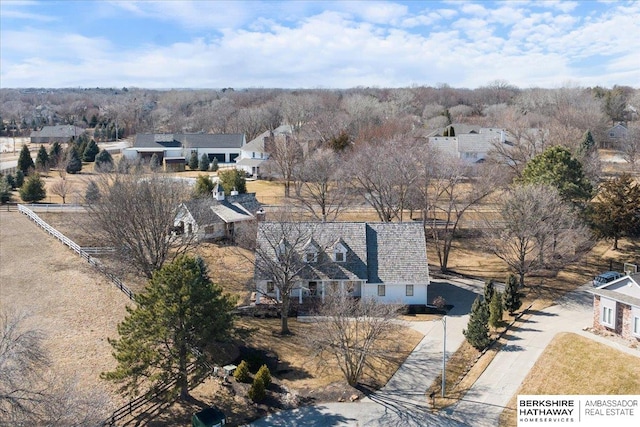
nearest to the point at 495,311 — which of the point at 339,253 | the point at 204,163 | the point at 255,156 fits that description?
the point at 339,253

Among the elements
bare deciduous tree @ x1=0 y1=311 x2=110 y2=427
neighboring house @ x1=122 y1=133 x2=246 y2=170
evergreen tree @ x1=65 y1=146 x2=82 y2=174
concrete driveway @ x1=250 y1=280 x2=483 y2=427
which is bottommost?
concrete driveway @ x1=250 y1=280 x2=483 y2=427

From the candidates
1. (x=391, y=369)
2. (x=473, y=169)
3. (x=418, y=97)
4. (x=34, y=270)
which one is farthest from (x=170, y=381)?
(x=418, y=97)

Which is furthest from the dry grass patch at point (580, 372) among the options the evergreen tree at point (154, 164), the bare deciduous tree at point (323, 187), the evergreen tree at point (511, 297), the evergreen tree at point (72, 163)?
the evergreen tree at point (72, 163)

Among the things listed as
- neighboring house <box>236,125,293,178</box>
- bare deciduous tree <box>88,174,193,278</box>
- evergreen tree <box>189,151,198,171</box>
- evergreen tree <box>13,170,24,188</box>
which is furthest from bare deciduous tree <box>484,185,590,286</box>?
evergreen tree <box>13,170,24,188</box>

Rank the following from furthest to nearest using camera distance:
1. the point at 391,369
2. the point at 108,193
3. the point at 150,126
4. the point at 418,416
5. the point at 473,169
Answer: the point at 150,126 < the point at 473,169 < the point at 108,193 < the point at 391,369 < the point at 418,416

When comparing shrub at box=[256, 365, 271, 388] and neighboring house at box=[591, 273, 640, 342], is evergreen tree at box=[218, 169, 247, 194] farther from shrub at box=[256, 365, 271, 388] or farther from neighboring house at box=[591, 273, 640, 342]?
neighboring house at box=[591, 273, 640, 342]

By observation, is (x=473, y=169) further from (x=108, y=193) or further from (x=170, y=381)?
(x=170, y=381)

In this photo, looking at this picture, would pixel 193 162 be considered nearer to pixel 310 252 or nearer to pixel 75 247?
pixel 75 247
